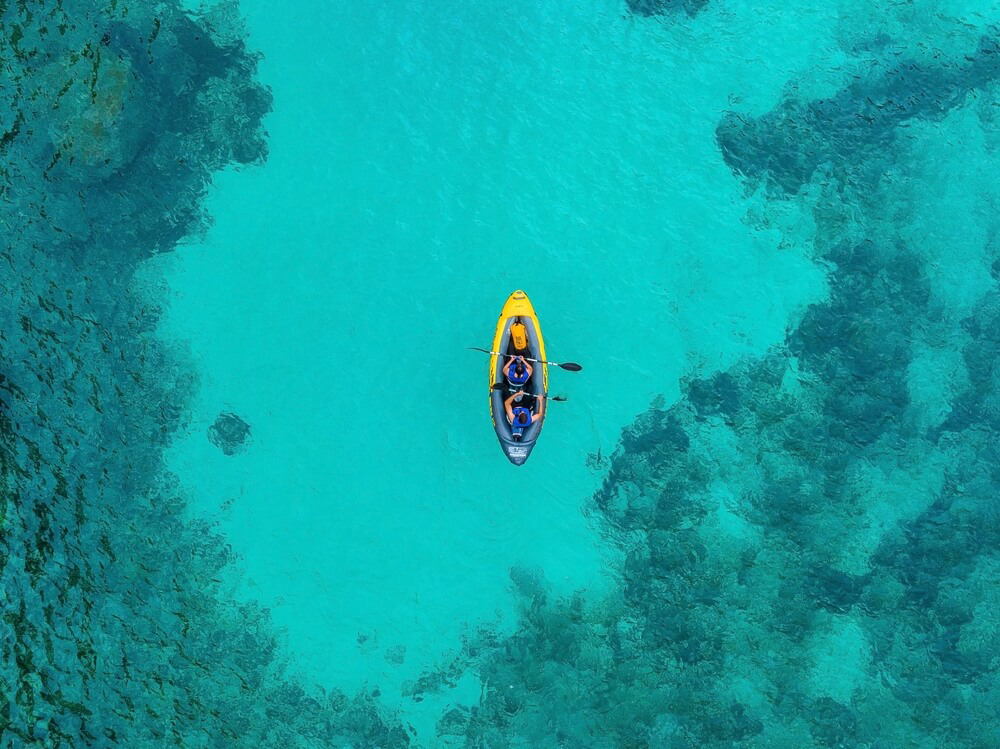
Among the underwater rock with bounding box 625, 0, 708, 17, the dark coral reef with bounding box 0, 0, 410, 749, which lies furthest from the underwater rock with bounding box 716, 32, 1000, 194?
the dark coral reef with bounding box 0, 0, 410, 749

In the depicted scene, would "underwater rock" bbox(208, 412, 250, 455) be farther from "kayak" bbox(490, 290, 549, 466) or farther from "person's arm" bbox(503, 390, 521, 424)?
"person's arm" bbox(503, 390, 521, 424)

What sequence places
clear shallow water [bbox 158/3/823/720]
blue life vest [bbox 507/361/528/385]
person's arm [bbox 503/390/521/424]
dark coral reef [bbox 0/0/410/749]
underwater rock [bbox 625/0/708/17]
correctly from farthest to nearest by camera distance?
underwater rock [bbox 625/0/708/17], clear shallow water [bbox 158/3/823/720], person's arm [bbox 503/390/521/424], blue life vest [bbox 507/361/528/385], dark coral reef [bbox 0/0/410/749]

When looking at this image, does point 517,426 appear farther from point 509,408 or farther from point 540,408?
point 540,408

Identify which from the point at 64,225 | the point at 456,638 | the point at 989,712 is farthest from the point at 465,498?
the point at 989,712

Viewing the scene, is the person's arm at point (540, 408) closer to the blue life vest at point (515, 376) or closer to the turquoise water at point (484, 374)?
the blue life vest at point (515, 376)

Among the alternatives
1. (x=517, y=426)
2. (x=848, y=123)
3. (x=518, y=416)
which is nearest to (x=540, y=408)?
(x=518, y=416)
